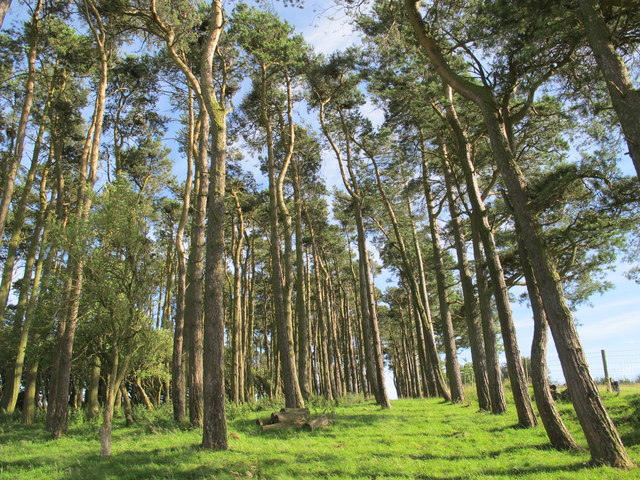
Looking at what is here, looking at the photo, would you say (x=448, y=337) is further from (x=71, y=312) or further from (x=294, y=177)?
(x=71, y=312)

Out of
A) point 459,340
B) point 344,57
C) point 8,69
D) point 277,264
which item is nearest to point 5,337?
point 8,69

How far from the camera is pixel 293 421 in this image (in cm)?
1084

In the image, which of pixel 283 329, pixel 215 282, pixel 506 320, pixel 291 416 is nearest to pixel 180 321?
pixel 283 329

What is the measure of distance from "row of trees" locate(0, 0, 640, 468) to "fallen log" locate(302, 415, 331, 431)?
2.06 metres

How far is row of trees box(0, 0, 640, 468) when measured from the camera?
26.5 ft

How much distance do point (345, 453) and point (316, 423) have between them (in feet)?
10.1

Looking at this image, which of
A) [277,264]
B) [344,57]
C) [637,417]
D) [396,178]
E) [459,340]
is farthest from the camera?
[459,340]

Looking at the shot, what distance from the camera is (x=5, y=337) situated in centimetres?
1734

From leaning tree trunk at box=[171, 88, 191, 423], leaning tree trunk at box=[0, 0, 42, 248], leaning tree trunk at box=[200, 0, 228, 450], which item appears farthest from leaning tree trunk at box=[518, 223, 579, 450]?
leaning tree trunk at box=[0, 0, 42, 248]

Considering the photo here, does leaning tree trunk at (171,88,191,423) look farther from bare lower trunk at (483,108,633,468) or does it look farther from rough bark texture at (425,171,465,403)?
bare lower trunk at (483,108,633,468)

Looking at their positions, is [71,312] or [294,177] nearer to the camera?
[71,312]

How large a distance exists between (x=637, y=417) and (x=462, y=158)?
732cm

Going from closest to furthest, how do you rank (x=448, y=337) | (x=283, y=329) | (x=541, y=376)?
(x=541, y=376) < (x=283, y=329) < (x=448, y=337)

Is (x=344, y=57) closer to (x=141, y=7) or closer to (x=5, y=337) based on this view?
(x=141, y=7)
